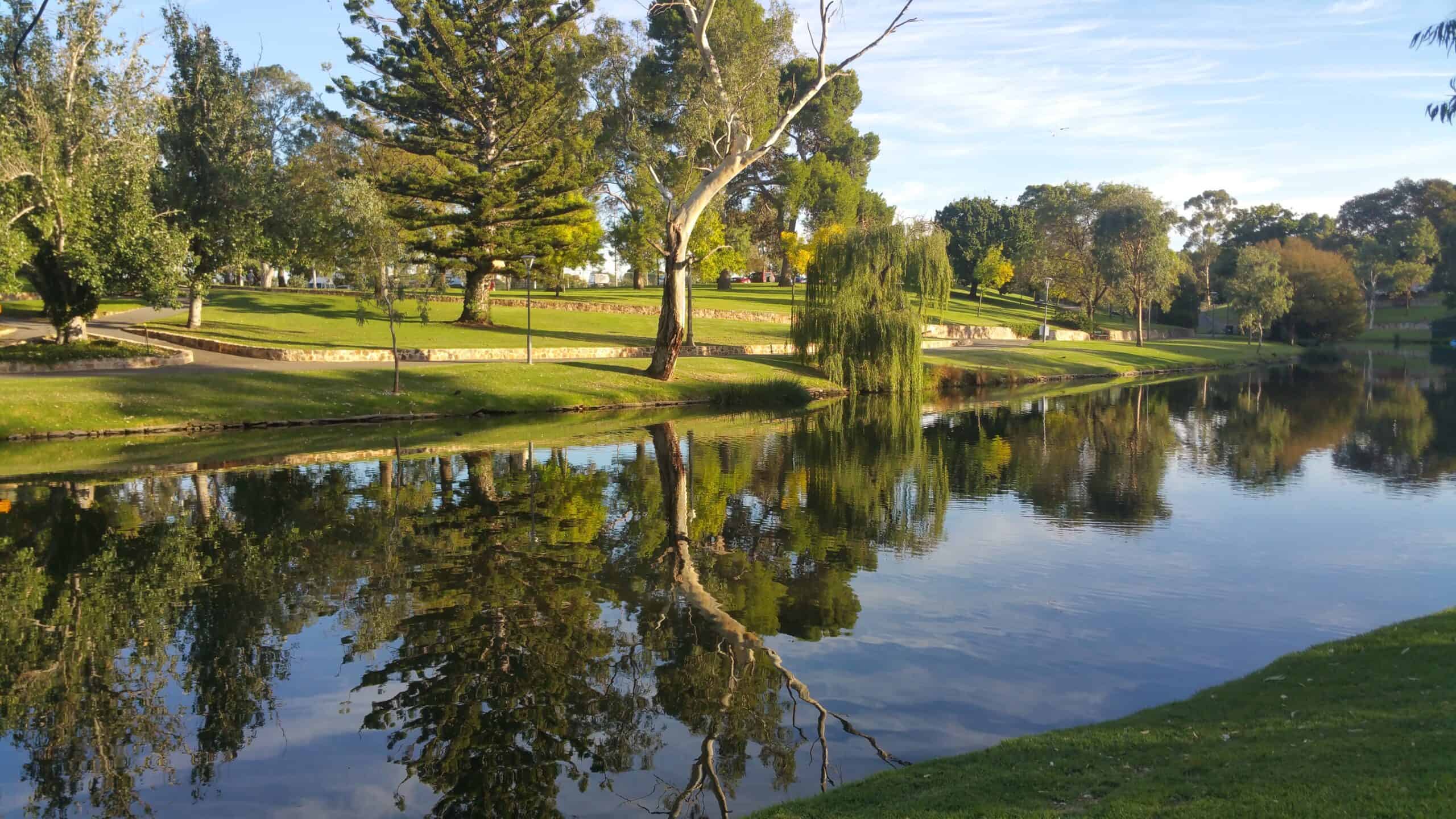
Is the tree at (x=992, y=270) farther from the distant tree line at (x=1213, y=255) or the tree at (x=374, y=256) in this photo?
the tree at (x=374, y=256)

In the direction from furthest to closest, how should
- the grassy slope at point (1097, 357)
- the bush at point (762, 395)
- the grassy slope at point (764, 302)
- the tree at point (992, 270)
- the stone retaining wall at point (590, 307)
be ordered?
the tree at point (992, 270) < the grassy slope at point (764, 302) < the stone retaining wall at point (590, 307) < the grassy slope at point (1097, 357) < the bush at point (762, 395)

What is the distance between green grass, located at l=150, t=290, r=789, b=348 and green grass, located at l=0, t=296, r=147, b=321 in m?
3.72

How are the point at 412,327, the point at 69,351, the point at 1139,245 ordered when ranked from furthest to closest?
the point at 1139,245 → the point at 412,327 → the point at 69,351

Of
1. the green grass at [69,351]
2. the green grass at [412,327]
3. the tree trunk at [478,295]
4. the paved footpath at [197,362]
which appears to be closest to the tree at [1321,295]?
the green grass at [412,327]

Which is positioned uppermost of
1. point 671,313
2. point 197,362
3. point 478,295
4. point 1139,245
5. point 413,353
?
point 1139,245

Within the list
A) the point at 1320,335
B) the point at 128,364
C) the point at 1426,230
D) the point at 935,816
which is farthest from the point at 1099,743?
the point at 1426,230

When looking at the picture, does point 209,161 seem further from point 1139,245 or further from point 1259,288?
point 1259,288

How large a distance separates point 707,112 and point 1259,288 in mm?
51721

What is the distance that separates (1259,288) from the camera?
70.9 m

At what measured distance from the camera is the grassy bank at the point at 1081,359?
47594 millimetres

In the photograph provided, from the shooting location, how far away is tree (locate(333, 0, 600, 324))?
4325 centimetres

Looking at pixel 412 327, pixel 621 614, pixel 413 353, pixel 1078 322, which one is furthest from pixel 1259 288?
pixel 621 614

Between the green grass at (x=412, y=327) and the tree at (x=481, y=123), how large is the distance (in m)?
3.76

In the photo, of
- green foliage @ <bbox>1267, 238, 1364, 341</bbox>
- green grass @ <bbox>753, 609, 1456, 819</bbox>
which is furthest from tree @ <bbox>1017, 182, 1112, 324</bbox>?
green grass @ <bbox>753, 609, 1456, 819</bbox>
